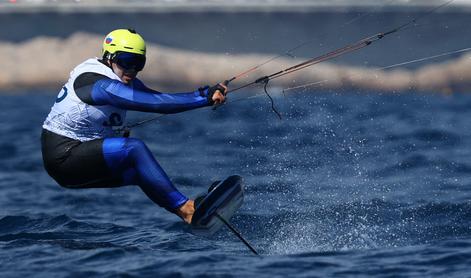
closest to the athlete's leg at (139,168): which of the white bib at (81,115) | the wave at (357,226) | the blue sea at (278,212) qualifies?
the white bib at (81,115)

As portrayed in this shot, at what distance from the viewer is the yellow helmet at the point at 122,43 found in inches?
347

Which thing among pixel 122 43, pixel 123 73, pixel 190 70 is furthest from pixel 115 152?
pixel 190 70

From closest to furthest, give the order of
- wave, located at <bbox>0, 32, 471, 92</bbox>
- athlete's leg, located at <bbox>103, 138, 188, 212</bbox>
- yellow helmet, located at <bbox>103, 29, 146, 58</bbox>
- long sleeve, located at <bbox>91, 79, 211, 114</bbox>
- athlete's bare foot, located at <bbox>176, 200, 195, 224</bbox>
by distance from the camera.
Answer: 1. long sleeve, located at <bbox>91, 79, 211, 114</bbox>
2. athlete's leg, located at <bbox>103, 138, 188, 212</bbox>
3. yellow helmet, located at <bbox>103, 29, 146, 58</bbox>
4. athlete's bare foot, located at <bbox>176, 200, 195, 224</bbox>
5. wave, located at <bbox>0, 32, 471, 92</bbox>

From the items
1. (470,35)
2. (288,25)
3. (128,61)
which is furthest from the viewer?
(288,25)

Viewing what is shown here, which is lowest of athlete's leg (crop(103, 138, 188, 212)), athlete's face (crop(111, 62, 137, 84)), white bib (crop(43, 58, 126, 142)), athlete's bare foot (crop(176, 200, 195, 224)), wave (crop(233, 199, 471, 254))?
wave (crop(233, 199, 471, 254))

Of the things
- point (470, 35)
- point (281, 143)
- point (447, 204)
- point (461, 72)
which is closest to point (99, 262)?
point (447, 204)

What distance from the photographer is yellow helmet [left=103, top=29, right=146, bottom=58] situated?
8823 millimetres

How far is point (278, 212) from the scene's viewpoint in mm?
10758

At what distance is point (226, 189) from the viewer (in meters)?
9.01

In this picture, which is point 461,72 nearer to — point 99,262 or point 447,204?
point 447,204

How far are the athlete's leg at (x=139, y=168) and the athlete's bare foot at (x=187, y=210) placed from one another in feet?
0.11

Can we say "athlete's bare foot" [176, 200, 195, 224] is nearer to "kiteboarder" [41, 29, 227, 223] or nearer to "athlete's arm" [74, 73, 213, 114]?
"kiteboarder" [41, 29, 227, 223]

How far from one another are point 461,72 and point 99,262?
36.7 m

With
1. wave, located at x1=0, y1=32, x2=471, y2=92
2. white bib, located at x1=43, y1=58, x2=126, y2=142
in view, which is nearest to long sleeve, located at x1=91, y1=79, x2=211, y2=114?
white bib, located at x1=43, y1=58, x2=126, y2=142
